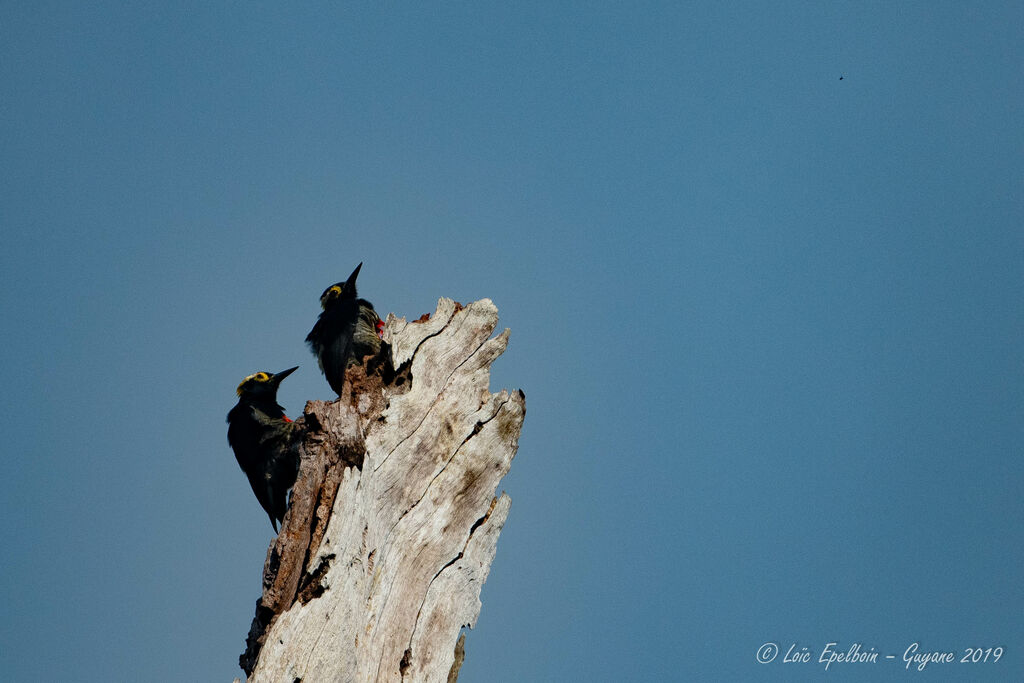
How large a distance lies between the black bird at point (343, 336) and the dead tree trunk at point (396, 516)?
1.42 meters

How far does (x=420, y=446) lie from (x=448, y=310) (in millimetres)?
1460

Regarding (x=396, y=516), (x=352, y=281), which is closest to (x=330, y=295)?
(x=352, y=281)

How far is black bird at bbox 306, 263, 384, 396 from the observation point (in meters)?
7.77

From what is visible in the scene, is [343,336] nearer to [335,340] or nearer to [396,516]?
[335,340]

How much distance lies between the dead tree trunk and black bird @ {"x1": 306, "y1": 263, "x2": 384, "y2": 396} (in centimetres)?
→ 142

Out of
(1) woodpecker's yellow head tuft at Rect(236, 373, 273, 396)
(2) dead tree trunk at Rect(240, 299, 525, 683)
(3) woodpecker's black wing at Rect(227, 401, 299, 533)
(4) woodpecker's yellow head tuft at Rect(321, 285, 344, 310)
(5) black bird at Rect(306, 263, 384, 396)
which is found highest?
(4) woodpecker's yellow head tuft at Rect(321, 285, 344, 310)

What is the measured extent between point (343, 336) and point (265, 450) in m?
1.29

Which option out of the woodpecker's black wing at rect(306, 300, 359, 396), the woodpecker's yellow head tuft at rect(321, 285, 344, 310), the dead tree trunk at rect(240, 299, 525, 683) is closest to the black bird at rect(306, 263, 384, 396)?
the woodpecker's black wing at rect(306, 300, 359, 396)

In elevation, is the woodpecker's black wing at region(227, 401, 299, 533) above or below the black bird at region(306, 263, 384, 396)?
below

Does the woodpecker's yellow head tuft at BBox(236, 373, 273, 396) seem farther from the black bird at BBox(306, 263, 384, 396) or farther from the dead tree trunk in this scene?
the dead tree trunk

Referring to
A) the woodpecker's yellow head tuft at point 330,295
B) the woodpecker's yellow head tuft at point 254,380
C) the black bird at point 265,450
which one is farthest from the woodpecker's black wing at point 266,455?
the woodpecker's yellow head tuft at point 330,295

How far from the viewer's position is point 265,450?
7.43m

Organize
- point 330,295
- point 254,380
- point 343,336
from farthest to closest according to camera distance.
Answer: point 330,295, point 254,380, point 343,336

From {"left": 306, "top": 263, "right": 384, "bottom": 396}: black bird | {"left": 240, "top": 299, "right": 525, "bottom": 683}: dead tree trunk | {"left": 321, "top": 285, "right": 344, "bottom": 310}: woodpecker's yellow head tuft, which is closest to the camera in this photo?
{"left": 240, "top": 299, "right": 525, "bottom": 683}: dead tree trunk
